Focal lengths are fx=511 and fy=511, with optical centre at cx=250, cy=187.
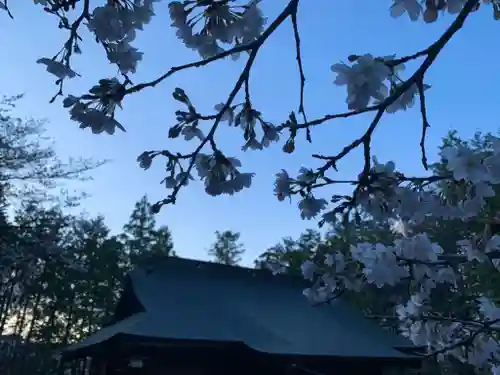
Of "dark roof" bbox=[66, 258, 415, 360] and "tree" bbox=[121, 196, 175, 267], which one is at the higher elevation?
"tree" bbox=[121, 196, 175, 267]

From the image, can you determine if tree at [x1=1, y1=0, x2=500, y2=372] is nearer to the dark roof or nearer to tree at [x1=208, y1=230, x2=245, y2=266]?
the dark roof

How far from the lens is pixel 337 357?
855cm

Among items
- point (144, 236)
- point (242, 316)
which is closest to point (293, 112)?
point (242, 316)

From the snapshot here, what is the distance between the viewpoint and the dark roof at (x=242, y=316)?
8.43m

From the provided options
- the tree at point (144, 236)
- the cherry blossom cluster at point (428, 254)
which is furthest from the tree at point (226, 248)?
the cherry blossom cluster at point (428, 254)

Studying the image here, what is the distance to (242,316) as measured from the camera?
391 inches

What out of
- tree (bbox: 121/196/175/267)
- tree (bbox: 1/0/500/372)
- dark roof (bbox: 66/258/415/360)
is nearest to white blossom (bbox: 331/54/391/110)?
tree (bbox: 1/0/500/372)

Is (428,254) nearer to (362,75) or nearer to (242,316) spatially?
(362,75)

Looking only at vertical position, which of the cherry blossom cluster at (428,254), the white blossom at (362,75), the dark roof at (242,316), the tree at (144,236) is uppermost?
the tree at (144,236)

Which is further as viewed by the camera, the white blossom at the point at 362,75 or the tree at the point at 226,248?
the tree at the point at 226,248

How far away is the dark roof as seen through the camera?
8430 mm

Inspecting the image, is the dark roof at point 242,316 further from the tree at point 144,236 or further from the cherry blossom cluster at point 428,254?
the tree at point 144,236

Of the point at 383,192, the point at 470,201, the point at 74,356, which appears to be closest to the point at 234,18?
the point at 383,192

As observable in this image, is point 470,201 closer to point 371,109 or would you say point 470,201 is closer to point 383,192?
point 383,192
